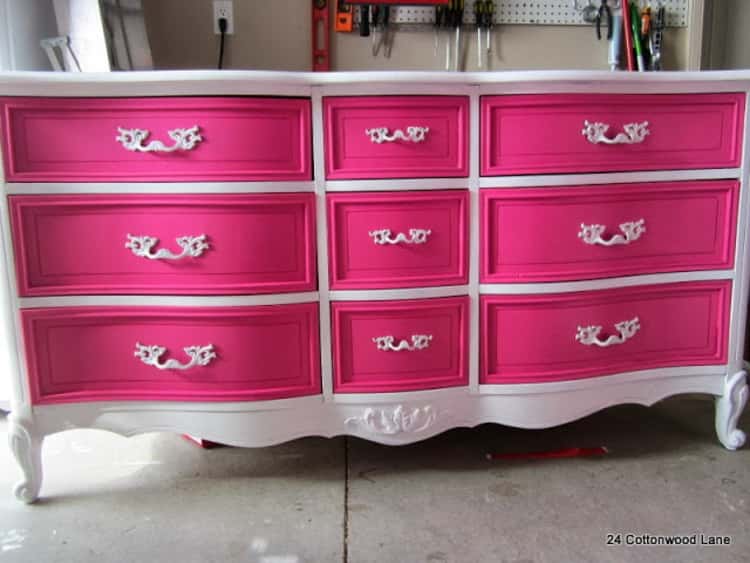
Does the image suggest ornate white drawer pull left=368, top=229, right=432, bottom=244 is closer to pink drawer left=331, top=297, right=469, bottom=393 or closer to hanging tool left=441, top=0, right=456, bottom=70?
pink drawer left=331, top=297, right=469, bottom=393

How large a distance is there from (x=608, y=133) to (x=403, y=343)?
0.61m

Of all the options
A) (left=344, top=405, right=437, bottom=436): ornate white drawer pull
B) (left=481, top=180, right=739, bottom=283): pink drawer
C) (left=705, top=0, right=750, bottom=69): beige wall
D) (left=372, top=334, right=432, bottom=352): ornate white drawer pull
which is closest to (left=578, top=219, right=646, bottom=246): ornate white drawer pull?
(left=481, top=180, right=739, bottom=283): pink drawer

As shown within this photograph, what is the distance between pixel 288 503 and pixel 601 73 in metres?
1.09

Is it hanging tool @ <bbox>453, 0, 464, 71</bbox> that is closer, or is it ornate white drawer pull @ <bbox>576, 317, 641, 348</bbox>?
ornate white drawer pull @ <bbox>576, 317, 641, 348</bbox>

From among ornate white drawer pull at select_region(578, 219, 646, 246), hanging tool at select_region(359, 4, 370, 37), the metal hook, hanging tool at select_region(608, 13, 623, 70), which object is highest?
the metal hook

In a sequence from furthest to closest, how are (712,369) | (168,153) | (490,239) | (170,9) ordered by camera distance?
1. (170,9)
2. (712,369)
3. (490,239)
4. (168,153)

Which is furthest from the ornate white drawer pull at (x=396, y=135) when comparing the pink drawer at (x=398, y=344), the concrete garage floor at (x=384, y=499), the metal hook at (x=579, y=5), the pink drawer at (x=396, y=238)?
the metal hook at (x=579, y=5)

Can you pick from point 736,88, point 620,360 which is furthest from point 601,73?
point 620,360

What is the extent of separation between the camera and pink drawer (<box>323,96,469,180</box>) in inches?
53.1

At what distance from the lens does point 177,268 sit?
1.37 m

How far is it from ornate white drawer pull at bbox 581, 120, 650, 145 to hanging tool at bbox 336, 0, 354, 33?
78cm

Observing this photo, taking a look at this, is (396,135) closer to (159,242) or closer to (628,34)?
(159,242)

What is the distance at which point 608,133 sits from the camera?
1438 mm

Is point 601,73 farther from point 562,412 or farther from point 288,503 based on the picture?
point 288,503
